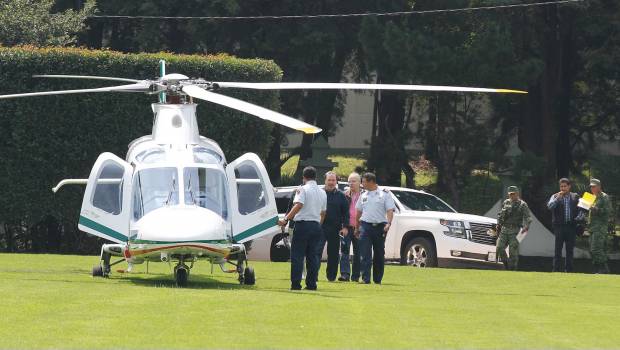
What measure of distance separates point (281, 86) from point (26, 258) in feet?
29.1

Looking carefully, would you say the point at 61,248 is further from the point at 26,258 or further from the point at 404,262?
the point at 404,262

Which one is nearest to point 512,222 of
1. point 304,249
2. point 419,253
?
point 419,253

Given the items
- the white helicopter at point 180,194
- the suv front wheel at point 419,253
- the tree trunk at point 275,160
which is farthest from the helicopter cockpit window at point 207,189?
the tree trunk at point 275,160

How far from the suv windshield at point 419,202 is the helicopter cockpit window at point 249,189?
789 centimetres

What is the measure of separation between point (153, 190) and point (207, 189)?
2.34ft

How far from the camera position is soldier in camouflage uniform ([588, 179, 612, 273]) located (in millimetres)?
26734

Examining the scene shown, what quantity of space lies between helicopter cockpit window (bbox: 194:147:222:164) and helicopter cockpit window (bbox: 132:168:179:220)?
1.60 feet

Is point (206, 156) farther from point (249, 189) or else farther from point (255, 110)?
point (255, 110)

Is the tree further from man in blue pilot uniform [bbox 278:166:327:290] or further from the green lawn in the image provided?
man in blue pilot uniform [bbox 278:166:327:290]

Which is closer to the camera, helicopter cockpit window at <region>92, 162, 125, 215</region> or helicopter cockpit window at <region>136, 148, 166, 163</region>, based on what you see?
helicopter cockpit window at <region>136, 148, 166, 163</region>

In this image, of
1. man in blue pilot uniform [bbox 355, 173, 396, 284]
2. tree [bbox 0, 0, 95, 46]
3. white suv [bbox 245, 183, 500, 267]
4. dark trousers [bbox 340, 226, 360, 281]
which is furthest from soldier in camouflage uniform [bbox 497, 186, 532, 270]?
tree [bbox 0, 0, 95, 46]

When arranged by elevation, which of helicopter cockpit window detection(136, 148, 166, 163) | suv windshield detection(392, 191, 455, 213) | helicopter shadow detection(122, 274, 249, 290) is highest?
helicopter cockpit window detection(136, 148, 166, 163)

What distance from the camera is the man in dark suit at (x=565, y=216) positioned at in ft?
88.8

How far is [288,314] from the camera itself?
14445mm
